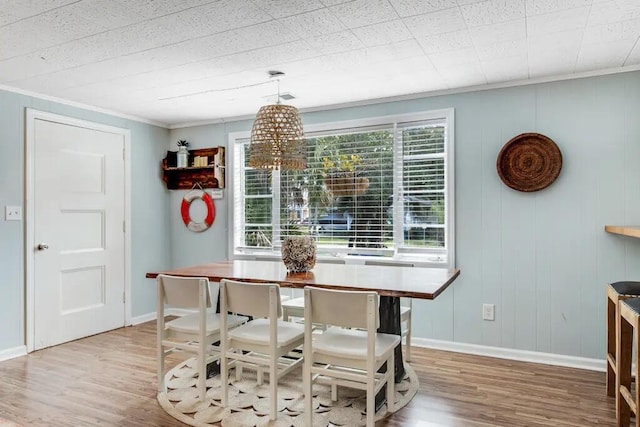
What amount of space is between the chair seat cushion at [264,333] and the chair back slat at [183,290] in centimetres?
29

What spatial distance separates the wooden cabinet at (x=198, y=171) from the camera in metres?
4.75

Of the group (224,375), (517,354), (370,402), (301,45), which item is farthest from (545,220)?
(224,375)

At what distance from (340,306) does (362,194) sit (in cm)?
203

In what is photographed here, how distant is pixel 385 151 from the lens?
4.00 metres

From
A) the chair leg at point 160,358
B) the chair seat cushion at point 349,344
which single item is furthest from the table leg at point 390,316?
the chair leg at point 160,358

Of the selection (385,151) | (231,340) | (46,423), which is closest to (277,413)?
(231,340)

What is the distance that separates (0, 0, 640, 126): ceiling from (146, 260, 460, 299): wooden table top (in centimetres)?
146

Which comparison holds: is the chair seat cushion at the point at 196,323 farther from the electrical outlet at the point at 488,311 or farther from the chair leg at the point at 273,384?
the electrical outlet at the point at 488,311

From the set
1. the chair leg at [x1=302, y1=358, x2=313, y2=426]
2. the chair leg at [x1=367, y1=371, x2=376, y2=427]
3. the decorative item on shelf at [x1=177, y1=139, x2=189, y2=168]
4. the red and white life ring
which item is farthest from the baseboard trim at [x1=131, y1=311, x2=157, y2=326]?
the chair leg at [x1=367, y1=371, x2=376, y2=427]

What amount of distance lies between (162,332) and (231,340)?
529 mm

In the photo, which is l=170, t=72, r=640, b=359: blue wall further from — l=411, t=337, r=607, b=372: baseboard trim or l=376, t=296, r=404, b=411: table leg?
l=376, t=296, r=404, b=411: table leg

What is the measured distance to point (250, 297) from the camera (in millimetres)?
2479

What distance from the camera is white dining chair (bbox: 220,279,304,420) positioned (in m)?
2.42

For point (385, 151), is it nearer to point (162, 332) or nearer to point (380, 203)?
point (380, 203)
